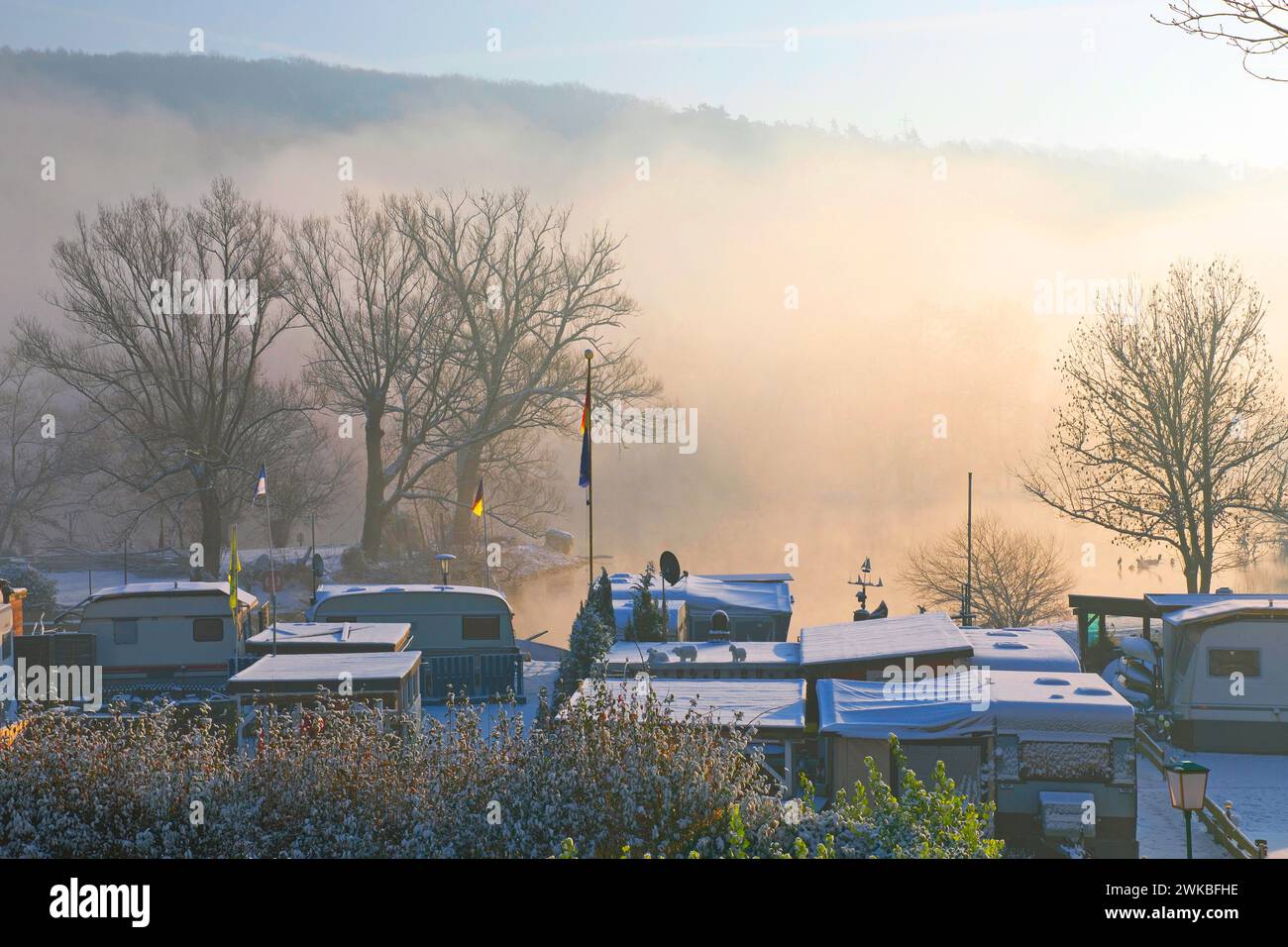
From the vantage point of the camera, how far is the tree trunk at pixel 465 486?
58844 millimetres

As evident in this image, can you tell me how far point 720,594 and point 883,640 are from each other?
11.1m

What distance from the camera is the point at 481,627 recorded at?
28.8 meters

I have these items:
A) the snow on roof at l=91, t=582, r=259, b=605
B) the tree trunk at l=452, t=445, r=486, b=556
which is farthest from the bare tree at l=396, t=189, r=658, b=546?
the snow on roof at l=91, t=582, r=259, b=605

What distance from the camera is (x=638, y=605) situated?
26.3 metres

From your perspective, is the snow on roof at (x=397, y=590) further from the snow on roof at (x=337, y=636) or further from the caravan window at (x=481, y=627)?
the snow on roof at (x=337, y=636)

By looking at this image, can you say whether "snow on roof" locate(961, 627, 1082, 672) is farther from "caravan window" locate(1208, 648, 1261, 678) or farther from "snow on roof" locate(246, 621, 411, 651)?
"snow on roof" locate(246, 621, 411, 651)

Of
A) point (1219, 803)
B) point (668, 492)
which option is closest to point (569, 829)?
point (1219, 803)

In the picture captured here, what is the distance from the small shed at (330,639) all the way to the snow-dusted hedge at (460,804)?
1410 cm

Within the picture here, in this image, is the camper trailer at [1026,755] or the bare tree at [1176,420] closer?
the camper trailer at [1026,755]

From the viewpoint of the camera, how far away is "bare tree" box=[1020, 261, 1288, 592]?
4159 cm

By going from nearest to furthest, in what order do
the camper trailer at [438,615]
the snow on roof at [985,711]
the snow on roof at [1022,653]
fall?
the snow on roof at [985,711] < the snow on roof at [1022,653] < the camper trailer at [438,615]
